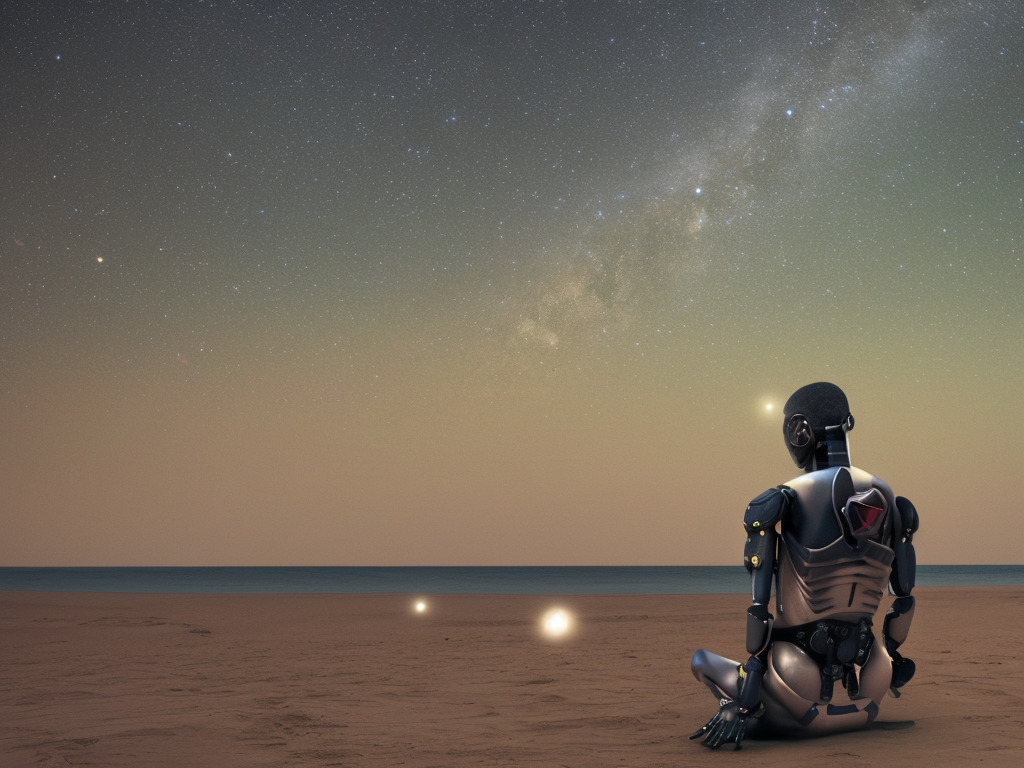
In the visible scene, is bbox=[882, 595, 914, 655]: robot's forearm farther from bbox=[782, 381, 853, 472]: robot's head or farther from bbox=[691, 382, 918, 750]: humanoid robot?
bbox=[782, 381, 853, 472]: robot's head

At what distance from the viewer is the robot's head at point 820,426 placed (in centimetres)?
582

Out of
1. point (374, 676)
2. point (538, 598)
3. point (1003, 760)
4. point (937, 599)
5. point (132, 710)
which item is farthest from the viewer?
point (538, 598)

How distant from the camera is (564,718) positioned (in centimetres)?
694

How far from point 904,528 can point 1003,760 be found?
140 cm

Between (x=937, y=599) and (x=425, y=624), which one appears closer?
(x=425, y=624)

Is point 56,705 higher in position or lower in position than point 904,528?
lower

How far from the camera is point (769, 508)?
5488 mm

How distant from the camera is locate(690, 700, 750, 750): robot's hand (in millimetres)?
5605

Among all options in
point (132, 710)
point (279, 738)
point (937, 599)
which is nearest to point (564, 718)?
point (279, 738)

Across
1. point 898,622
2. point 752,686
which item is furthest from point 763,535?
point 898,622

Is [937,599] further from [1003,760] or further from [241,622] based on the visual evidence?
[1003,760]

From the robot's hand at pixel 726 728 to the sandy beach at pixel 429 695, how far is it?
0.09 metres

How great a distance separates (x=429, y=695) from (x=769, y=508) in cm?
407

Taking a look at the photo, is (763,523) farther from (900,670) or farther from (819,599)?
(900,670)
